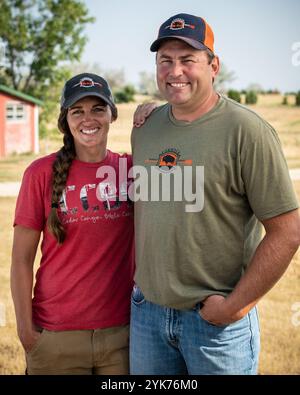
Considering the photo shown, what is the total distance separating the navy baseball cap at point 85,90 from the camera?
9.48ft

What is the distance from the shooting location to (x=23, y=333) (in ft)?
9.61

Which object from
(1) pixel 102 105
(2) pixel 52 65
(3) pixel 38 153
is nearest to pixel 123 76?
(2) pixel 52 65

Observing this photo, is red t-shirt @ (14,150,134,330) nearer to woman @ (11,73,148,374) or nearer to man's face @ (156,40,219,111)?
woman @ (11,73,148,374)

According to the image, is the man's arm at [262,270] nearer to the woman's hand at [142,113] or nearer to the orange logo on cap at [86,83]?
the woman's hand at [142,113]

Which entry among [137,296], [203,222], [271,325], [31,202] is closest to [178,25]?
[203,222]

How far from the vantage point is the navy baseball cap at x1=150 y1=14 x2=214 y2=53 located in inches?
105

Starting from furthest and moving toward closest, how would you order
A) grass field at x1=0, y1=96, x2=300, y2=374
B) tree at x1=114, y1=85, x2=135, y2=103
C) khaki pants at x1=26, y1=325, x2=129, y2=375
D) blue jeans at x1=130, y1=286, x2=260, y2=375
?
tree at x1=114, y1=85, x2=135, y2=103 → grass field at x1=0, y1=96, x2=300, y2=374 → khaki pants at x1=26, y1=325, x2=129, y2=375 → blue jeans at x1=130, y1=286, x2=260, y2=375

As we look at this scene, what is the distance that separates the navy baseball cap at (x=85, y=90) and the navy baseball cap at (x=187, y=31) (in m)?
0.37

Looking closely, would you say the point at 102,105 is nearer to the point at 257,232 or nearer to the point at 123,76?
the point at 257,232

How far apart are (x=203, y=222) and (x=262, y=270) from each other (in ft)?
1.17

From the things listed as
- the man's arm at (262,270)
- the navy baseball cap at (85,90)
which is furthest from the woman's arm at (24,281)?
the man's arm at (262,270)

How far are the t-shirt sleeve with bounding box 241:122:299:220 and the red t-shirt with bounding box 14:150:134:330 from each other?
31.6 inches

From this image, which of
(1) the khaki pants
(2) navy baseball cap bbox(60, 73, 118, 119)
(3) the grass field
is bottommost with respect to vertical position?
(3) the grass field

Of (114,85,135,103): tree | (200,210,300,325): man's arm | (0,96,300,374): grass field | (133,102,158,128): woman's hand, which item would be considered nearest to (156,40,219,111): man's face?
(133,102,158,128): woman's hand
